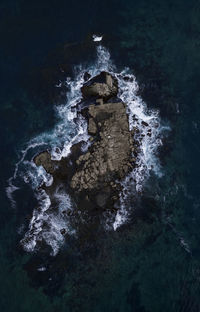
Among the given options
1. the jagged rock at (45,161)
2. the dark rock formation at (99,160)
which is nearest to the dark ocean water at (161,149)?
the jagged rock at (45,161)

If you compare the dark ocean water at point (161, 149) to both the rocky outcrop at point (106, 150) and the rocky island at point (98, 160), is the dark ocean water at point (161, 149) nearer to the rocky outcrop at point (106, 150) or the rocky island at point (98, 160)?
the rocky island at point (98, 160)

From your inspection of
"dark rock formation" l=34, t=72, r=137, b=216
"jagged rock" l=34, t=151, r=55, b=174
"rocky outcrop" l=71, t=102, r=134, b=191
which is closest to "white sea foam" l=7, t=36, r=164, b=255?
"jagged rock" l=34, t=151, r=55, b=174

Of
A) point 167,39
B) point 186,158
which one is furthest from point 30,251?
point 167,39

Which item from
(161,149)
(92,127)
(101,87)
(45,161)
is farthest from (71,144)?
(161,149)

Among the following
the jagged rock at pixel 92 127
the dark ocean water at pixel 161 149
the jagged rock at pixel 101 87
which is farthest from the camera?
the jagged rock at pixel 101 87

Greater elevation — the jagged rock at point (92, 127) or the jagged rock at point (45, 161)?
the jagged rock at point (92, 127)

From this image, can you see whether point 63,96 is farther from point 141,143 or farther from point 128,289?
point 128,289

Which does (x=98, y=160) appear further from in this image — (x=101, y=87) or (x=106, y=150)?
(x=101, y=87)
